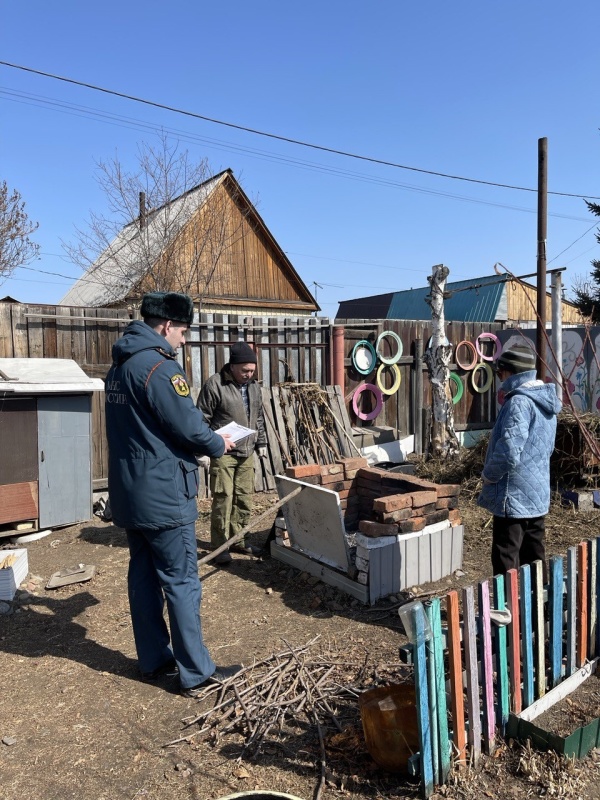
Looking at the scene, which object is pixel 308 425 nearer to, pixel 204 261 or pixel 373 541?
pixel 373 541

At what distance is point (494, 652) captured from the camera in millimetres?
2734

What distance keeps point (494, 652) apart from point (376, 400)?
6.98 meters

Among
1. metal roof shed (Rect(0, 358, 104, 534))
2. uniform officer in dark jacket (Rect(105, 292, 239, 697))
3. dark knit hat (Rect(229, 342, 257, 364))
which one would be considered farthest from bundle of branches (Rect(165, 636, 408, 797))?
metal roof shed (Rect(0, 358, 104, 534))

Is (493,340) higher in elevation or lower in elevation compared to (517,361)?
higher

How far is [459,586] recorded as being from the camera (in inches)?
191

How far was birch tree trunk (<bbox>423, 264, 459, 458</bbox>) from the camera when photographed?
902cm

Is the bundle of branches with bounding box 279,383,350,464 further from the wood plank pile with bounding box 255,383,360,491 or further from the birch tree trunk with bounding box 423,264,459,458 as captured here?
the birch tree trunk with bounding box 423,264,459,458

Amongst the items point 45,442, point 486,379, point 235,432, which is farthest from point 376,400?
point 235,432

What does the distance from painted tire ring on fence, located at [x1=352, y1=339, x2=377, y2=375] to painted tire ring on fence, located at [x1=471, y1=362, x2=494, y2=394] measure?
251 centimetres

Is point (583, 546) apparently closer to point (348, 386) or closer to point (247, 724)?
point (247, 724)

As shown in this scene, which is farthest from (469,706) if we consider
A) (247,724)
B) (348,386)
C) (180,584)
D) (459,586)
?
(348,386)

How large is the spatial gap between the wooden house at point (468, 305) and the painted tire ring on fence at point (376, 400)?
7996mm

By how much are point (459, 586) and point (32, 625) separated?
3.21 meters

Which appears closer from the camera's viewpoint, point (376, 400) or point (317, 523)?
point (317, 523)
